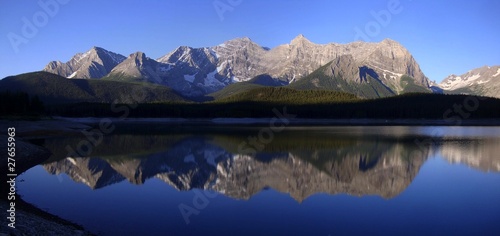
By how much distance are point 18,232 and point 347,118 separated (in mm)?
123185

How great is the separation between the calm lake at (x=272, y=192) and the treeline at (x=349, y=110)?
93210 mm

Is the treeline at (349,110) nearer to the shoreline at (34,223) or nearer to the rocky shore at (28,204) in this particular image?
the rocky shore at (28,204)

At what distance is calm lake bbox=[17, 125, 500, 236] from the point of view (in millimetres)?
14602

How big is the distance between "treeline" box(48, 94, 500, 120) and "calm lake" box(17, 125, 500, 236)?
3670 inches

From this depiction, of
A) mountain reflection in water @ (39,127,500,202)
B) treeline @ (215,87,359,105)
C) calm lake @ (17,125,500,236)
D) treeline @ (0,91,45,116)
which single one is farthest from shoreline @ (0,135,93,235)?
treeline @ (215,87,359,105)

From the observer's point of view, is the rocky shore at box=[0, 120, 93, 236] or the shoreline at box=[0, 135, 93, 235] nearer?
the shoreline at box=[0, 135, 93, 235]

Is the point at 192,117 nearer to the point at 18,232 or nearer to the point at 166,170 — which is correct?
the point at 166,170

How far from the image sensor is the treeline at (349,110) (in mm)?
123000

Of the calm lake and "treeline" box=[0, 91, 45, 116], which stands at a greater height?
"treeline" box=[0, 91, 45, 116]

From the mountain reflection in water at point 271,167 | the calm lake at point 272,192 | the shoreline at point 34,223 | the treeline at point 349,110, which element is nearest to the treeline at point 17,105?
the mountain reflection in water at point 271,167

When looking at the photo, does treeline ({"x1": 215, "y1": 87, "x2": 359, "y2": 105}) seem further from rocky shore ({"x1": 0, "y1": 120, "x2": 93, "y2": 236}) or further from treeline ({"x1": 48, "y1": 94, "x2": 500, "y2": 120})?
rocky shore ({"x1": 0, "y1": 120, "x2": 93, "y2": 236})

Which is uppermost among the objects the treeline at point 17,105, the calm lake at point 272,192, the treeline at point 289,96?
the treeline at point 289,96

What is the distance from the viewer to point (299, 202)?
727 inches

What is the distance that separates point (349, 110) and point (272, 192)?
376 feet
